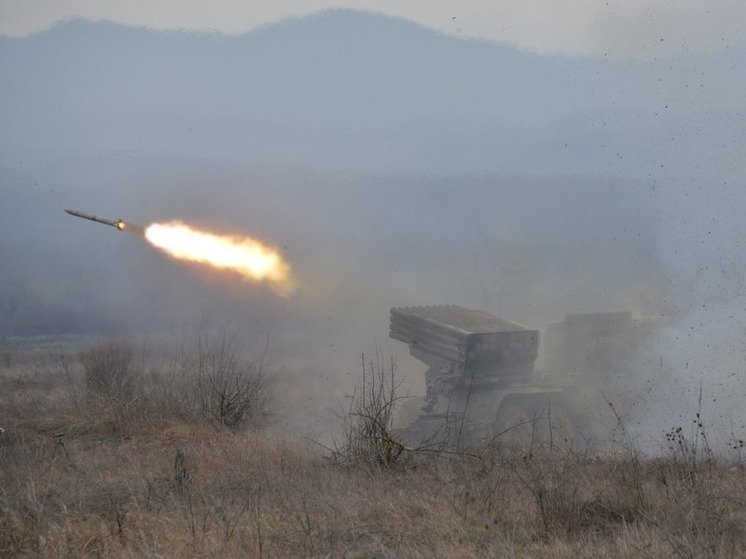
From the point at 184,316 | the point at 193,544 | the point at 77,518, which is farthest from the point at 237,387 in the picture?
the point at 184,316

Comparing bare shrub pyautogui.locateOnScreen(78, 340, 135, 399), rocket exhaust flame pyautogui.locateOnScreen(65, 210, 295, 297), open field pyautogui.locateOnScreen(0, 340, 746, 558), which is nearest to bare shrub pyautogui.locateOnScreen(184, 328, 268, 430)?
open field pyautogui.locateOnScreen(0, 340, 746, 558)

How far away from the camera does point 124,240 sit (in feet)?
145

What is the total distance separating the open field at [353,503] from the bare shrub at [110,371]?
396 cm

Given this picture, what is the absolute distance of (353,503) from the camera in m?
9.33

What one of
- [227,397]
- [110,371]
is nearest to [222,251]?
[227,397]

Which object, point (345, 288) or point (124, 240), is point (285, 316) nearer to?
point (345, 288)

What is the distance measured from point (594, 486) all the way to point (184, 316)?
3111cm

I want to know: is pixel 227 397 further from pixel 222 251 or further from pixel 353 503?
pixel 353 503

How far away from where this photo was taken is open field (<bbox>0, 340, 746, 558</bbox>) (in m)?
7.71

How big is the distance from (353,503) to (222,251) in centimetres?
985

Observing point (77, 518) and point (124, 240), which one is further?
point (124, 240)

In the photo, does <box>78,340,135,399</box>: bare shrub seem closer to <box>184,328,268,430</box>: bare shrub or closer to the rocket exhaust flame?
<box>184,328,268,430</box>: bare shrub

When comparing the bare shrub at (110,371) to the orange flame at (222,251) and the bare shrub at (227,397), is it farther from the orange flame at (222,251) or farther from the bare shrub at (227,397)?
the orange flame at (222,251)

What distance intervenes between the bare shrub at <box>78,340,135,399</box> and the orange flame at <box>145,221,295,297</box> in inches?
104
